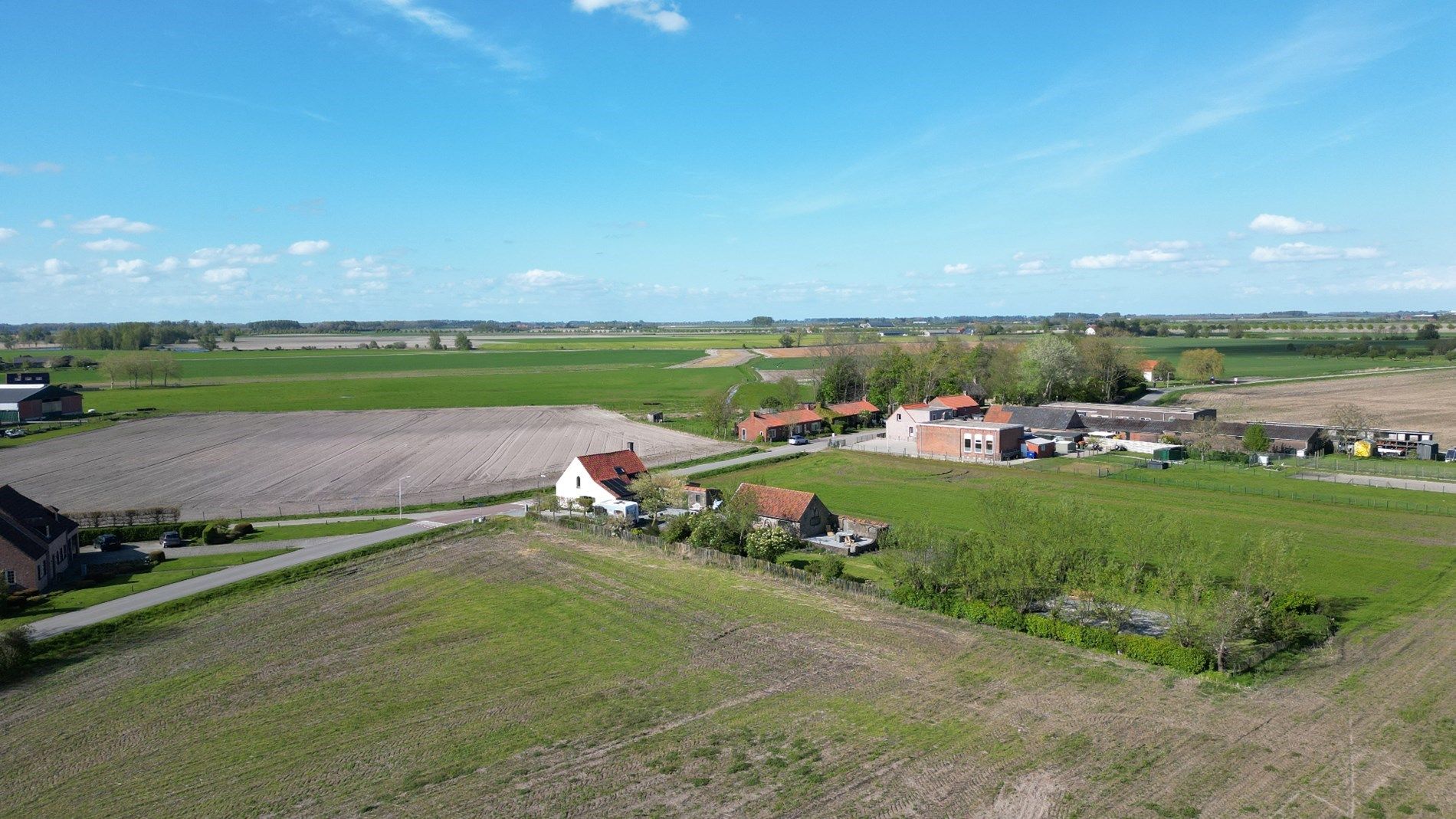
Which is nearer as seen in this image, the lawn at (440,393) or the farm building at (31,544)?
the farm building at (31,544)

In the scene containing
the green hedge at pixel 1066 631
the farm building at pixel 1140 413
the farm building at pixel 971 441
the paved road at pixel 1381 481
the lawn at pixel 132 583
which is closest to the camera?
the green hedge at pixel 1066 631

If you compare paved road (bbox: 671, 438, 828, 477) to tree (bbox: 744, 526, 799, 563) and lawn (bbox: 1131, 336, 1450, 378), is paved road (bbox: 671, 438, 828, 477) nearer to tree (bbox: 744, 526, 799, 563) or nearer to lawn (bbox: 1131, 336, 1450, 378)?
tree (bbox: 744, 526, 799, 563)

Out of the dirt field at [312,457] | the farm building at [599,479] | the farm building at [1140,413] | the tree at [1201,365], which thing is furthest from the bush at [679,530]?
the tree at [1201,365]

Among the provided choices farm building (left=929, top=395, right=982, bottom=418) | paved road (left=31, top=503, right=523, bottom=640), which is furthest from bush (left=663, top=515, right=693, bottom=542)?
farm building (left=929, top=395, right=982, bottom=418)

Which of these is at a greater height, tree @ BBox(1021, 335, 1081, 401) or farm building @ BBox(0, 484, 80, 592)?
tree @ BBox(1021, 335, 1081, 401)

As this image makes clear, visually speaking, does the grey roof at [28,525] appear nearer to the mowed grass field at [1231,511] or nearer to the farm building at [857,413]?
the mowed grass field at [1231,511]

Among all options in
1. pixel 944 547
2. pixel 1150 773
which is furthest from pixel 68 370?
pixel 1150 773

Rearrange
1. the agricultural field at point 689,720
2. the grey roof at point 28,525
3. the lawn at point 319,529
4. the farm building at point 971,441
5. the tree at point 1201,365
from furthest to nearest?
the tree at point 1201,365
the farm building at point 971,441
the lawn at point 319,529
the grey roof at point 28,525
the agricultural field at point 689,720
